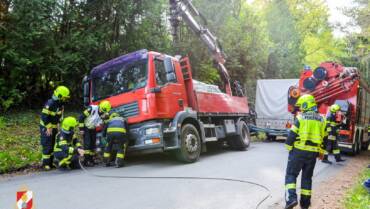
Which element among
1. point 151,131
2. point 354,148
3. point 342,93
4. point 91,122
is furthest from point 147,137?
point 354,148

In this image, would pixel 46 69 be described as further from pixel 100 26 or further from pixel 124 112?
pixel 124 112

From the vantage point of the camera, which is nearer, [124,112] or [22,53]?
[124,112]

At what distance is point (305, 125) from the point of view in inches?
203

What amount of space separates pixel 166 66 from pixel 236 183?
3.05 metres

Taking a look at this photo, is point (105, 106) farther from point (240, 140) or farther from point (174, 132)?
point (240, 140)

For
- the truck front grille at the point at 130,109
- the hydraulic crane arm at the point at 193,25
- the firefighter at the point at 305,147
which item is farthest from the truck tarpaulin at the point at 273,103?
the firefighter at the point at 305,147

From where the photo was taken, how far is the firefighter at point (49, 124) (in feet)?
26.7

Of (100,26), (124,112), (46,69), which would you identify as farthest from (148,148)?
(100,26)

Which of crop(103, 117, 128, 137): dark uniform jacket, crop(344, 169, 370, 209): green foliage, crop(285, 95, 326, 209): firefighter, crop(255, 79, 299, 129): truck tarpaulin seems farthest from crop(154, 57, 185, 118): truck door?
crop(255, 79, 299, 129): truck tarpaulin

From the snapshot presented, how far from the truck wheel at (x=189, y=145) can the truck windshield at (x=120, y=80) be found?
1.56 meters

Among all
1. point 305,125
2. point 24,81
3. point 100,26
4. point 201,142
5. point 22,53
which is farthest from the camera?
point 100,26

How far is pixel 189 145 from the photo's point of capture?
8.75 metres

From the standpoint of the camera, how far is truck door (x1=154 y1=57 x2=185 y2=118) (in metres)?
8.18

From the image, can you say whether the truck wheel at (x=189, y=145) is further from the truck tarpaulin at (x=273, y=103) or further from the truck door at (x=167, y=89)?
Answer: the truck tarpaulin at (x=273, y=103)
